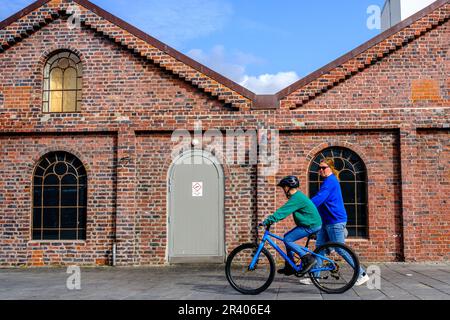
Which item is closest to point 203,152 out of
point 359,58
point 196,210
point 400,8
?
point 196,210

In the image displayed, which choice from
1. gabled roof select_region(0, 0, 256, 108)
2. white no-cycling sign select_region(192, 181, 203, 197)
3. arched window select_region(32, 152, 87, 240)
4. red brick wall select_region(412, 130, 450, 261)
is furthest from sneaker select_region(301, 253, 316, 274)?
arched window select_region(32, 152, 87, 240)

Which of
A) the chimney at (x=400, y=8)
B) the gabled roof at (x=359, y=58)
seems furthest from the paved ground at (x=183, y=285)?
the chimney at (x=400, y=8)

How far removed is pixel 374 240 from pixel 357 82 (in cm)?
369

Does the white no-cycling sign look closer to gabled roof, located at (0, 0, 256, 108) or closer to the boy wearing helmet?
Answer: gabled roof, located at (0, 0, 256, 108)

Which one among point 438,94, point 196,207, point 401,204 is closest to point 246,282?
point 196,207

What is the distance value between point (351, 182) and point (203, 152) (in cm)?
354

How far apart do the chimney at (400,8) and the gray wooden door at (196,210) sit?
10.9m

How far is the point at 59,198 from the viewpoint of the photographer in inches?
477

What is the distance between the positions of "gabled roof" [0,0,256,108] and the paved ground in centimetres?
409

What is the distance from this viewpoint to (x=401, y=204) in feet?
37.8

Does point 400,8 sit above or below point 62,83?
above

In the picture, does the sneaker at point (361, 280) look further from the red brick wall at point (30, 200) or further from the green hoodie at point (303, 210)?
the red brick wall at point (30, 200)

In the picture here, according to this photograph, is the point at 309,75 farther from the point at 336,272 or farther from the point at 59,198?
the point at 59,198

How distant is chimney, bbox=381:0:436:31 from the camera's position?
18.4 meters
